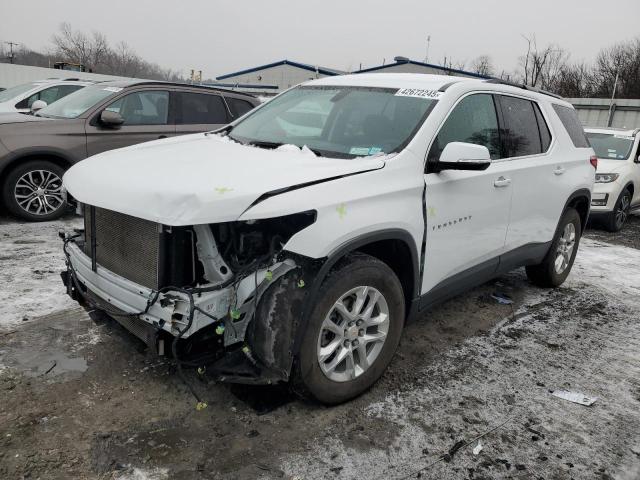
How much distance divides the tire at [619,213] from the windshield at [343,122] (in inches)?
267

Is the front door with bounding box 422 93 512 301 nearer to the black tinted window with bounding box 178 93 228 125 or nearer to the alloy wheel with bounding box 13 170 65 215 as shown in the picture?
the black tinted window with bounding box 178 93 228 125

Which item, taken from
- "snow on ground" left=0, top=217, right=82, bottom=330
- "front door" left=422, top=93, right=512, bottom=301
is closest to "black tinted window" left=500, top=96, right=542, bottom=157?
"front door" left=422, top=93, right=512, bottom=301

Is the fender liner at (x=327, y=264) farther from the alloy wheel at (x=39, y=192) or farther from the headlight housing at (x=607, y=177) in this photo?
the headlight housing at (x=607, y=177)

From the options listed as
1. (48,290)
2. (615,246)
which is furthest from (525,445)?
(615,246)

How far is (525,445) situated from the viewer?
2764 mm

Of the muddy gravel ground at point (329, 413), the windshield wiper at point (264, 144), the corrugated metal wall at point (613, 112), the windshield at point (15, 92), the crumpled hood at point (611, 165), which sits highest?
the corrugated metal wall at point (613, 112)

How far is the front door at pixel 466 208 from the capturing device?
329cm

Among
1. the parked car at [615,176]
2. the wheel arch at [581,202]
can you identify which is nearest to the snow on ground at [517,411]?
the wheel arch at [581,202]

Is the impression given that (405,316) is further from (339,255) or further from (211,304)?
(211,304)

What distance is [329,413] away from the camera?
2.92 m

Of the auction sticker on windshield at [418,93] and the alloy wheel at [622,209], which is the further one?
the alloy wheel at [622,209]

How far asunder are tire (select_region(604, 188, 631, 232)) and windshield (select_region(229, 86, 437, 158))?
679 cm

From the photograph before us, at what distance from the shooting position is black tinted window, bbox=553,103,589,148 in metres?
4.97

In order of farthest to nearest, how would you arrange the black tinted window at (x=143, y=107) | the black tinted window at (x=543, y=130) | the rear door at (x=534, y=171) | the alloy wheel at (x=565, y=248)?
the black tinted window at (x=143, y=107)
the alloy wheel at (x=565, y=248)
the black tinted window at (x=543, y=130)
the rear door at (x=534, y=171)
